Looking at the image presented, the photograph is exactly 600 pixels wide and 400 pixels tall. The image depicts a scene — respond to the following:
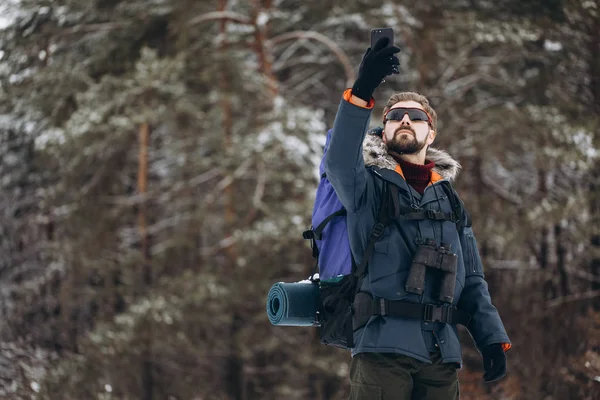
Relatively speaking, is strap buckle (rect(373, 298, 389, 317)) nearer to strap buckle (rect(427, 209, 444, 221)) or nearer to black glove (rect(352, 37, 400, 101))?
strap buckle (rect(427, 209, 444, 221))

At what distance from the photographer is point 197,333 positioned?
50.4ft

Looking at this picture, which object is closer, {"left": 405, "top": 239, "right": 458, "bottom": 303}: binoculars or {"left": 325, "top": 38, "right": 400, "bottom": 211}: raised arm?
{"left": 325, "top": 38, "right": 400, "bottom": 211}: raised arm

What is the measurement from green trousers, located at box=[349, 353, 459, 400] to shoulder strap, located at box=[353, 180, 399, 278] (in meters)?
0.35

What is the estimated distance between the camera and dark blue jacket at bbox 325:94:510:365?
10.6 ft

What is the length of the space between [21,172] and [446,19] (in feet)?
29.6

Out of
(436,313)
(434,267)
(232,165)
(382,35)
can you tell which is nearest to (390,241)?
(434,267)

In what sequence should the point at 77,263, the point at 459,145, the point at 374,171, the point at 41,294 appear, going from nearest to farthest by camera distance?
the point at 374,171 → the point at 459,145 → the point at 77,263 → the point at 41,294

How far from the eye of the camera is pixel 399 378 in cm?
332

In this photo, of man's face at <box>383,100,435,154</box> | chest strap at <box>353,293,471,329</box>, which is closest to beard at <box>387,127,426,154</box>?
man's face at <box>383,100,435,154</box>

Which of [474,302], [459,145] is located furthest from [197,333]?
[474,302]

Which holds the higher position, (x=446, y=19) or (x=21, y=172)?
(x=446, y=19)

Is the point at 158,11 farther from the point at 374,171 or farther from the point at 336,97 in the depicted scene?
the point at 374,171

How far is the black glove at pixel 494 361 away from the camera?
354 centimetres

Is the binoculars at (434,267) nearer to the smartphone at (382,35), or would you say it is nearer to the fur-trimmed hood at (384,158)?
the fur-trimmed hood at (384,158)
